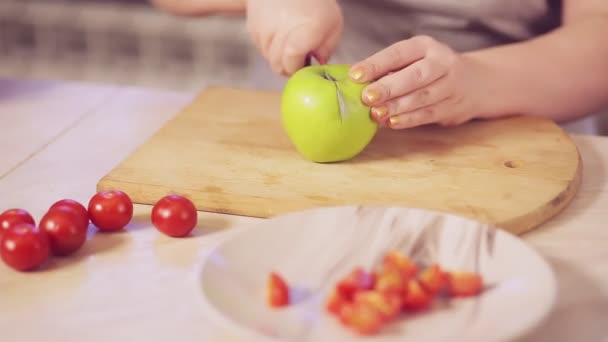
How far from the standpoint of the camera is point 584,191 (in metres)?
0.98

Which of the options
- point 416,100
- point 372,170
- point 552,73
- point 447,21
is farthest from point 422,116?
point 447,21

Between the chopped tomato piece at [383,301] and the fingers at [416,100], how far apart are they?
402 mm

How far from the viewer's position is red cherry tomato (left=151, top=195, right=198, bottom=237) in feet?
2.69

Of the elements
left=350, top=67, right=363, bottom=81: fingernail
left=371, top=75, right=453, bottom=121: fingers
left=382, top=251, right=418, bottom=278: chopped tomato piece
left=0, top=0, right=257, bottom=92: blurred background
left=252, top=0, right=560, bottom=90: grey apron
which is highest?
left=350, top=67, right=363, bottom=81: fingernail

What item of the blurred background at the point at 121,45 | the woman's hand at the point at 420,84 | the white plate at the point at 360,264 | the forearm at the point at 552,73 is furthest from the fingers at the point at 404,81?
the blurred background at the point at 121,45

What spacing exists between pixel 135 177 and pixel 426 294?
1.41 feet

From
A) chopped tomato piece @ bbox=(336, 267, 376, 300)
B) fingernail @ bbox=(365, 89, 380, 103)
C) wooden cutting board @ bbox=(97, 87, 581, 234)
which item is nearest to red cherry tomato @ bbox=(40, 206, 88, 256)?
wooden cutting board @ bbox=(97, 87, 581, 234)

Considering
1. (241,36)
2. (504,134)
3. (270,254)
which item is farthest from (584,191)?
(241,36)

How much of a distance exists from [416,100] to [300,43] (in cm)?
17

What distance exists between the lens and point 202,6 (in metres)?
1.40

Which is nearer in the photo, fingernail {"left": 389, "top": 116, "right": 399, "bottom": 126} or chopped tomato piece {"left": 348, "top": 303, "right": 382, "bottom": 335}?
chopped tomato piece {"left": 348, "top": 303, "right": 382, "bottom": 335}

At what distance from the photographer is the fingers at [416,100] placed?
102cm

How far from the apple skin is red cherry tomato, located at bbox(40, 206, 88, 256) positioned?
1.00 ft

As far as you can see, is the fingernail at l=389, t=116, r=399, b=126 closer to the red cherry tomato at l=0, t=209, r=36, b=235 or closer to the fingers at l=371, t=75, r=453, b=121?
the fingers at l=371, t=75, r=453, b=121
